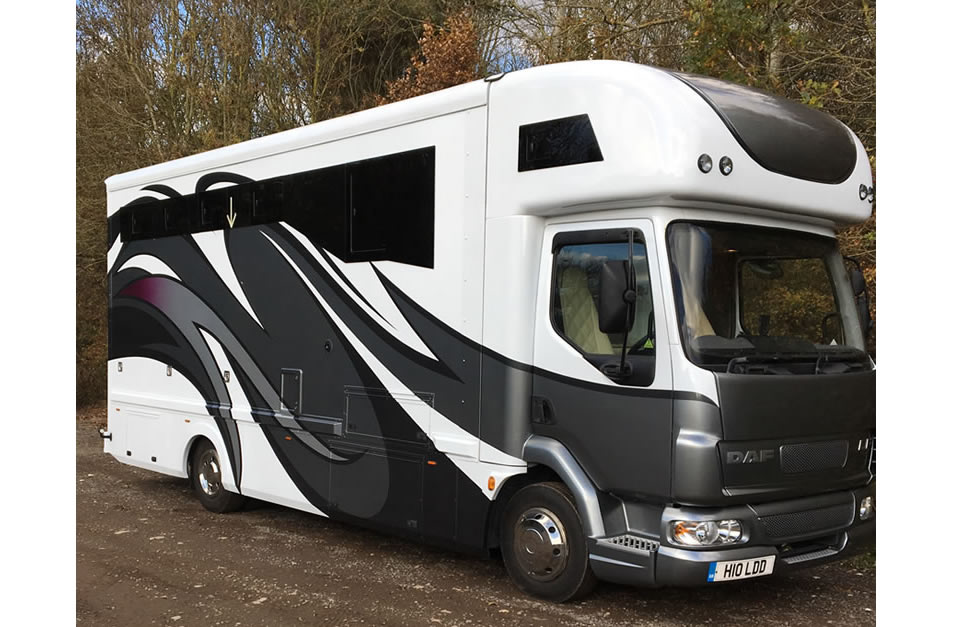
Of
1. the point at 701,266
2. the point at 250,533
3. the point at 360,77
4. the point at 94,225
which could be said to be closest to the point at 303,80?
the point at 360,77

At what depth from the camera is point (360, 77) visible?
58.2 ft

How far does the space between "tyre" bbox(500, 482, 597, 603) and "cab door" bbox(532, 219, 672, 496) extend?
0.35m

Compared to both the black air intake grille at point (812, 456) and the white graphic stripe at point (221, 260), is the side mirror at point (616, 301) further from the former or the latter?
the white graphic stripe at point (221, 260)

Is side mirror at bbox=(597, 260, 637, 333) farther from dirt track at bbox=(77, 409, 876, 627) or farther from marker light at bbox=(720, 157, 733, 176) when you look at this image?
dirt track at bbox=(77, 409, 876, 627)

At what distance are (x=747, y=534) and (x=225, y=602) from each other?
137 inches

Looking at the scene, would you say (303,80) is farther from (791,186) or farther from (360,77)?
(791,186)

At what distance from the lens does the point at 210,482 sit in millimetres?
9242

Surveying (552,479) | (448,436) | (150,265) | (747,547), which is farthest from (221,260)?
(747,547)

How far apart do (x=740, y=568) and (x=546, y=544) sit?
4.12 feet

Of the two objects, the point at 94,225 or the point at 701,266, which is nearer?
the point at 701,266

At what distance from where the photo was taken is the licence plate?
17.3 feet

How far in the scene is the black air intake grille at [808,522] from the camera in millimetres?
5496

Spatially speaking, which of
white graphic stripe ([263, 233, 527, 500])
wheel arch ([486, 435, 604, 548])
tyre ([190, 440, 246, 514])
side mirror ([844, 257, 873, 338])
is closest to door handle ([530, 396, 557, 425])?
wheel arch ([486, 435, 604, 548])

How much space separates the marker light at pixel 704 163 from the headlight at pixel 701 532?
205 centimetres
